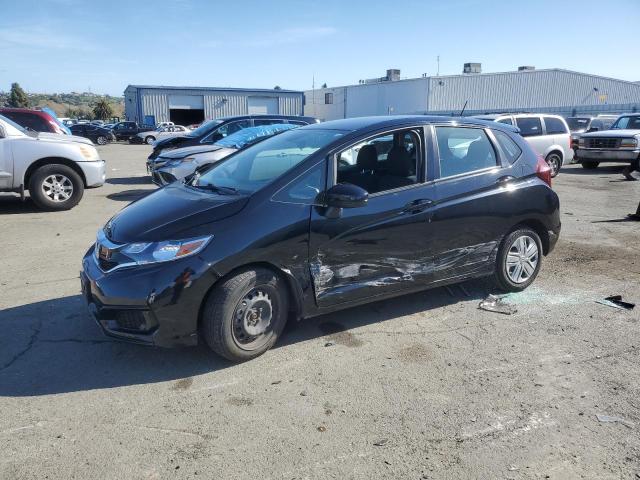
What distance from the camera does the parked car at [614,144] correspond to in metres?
16.2

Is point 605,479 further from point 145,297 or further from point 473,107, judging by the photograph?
point 473,107

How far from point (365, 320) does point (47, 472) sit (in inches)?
106

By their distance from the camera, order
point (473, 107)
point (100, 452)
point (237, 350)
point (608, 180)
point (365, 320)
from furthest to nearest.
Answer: point (473, 107)
point (608, 180)
point (365, 320)
point (237, 350)
point (100, 452)

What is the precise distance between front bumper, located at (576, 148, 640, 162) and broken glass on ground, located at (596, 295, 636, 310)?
1327cm

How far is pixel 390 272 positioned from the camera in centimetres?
427

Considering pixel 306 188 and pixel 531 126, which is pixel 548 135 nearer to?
pixel 531 126

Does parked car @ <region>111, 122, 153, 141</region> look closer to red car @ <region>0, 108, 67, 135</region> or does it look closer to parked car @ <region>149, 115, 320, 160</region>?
red car @ <region>0, 108, 67, 135</region>

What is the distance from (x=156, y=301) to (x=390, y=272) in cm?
188

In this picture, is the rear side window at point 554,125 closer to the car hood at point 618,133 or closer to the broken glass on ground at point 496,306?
the car hood at point 618,133

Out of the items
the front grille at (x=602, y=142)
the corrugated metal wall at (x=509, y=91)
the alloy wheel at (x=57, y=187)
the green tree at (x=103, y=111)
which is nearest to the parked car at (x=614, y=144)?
the front grille at (x=602, y=142)

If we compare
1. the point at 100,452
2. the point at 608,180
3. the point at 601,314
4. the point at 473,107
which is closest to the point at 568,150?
the point at 608,180

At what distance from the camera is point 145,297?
134 inches

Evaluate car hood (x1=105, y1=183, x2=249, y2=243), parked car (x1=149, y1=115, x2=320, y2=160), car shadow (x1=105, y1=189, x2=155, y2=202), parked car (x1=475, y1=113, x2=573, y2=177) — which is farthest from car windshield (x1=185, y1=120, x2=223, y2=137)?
car hood (x1=105, y1=183, x2=249, y2=243)

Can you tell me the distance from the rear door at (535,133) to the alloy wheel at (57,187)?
1203 centimetres
